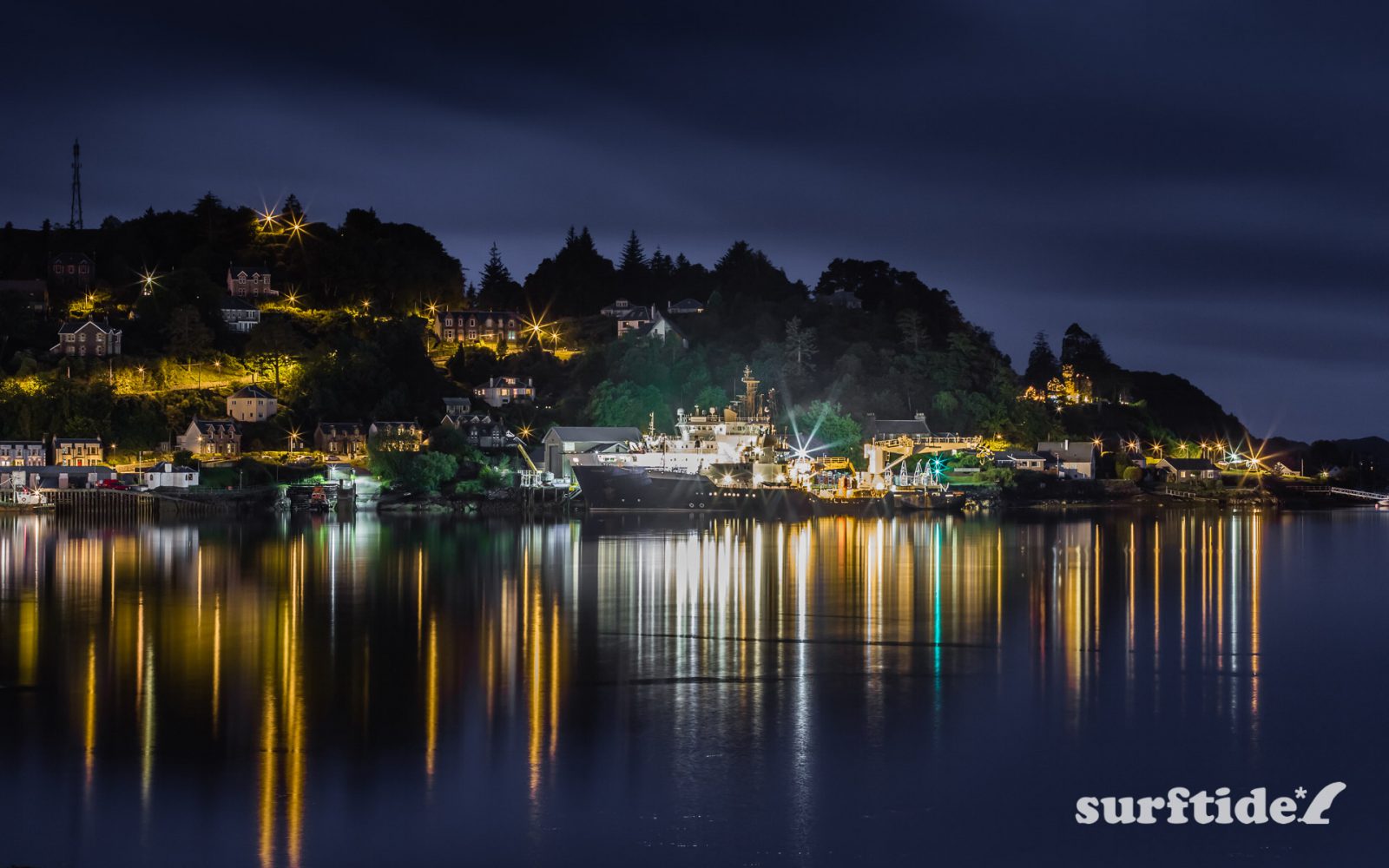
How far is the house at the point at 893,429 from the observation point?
62.5m

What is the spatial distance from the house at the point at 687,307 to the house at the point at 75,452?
105 feet

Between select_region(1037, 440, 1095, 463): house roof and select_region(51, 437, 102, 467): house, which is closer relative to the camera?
select_region(51, 437, 102, 467): house

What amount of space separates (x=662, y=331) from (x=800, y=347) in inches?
281

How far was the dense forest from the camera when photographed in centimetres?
6059

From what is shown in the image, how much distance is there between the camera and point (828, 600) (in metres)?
21.6

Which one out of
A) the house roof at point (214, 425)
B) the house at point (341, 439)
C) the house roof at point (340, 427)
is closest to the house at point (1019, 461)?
the house at point (341, 439)

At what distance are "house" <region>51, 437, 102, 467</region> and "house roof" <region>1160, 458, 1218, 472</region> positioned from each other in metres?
52.0

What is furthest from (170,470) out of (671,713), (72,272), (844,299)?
(671,713)

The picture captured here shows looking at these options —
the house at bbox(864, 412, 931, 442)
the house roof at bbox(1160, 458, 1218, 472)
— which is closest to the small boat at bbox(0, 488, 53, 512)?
the house at bbox(864, 412, 931, 442)

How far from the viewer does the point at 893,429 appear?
6306 centimetres

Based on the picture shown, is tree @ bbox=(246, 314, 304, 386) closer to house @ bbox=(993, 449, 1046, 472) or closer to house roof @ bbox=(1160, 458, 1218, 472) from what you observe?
house @ bbox=(993, 449, 1046, 472)

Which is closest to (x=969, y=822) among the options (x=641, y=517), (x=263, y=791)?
(x=263, y=791)

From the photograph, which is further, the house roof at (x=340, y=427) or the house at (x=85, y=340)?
the house at (x=85, y=340)

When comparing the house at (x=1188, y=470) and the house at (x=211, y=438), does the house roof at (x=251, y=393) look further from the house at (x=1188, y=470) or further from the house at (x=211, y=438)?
the house at (x=1188, y=470)
